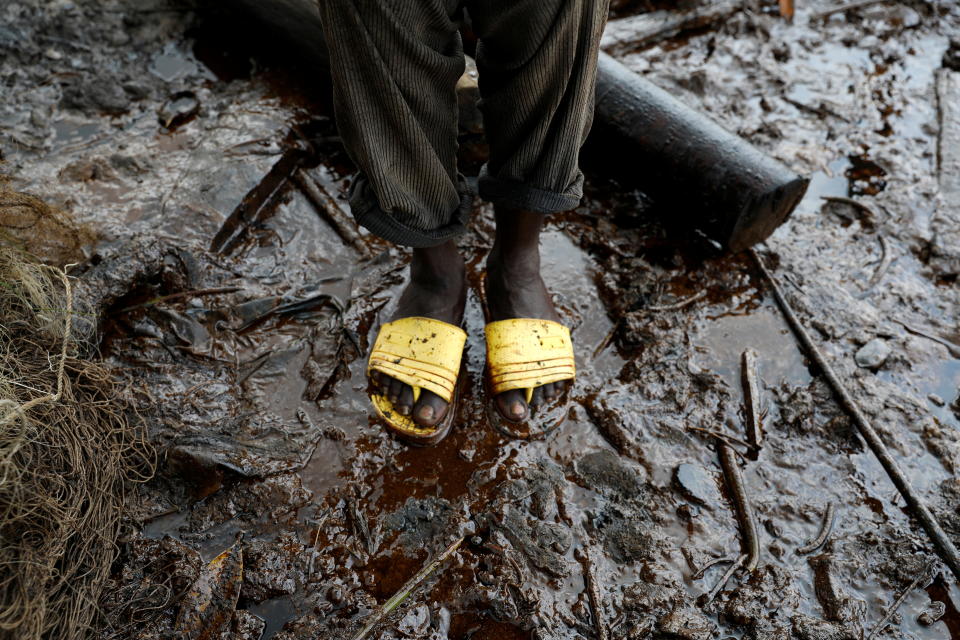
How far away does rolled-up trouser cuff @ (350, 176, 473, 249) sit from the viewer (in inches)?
62.1

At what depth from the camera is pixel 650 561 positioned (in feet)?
5.19

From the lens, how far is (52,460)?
1.40 metres

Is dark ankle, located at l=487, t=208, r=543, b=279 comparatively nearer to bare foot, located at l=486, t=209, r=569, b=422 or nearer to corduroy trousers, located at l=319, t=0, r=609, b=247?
bare foot, located at l=486, t=209, r=569, b=422

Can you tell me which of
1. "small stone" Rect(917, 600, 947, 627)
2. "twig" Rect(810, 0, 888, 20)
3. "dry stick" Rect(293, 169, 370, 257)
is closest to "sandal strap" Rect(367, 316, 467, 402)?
"dry stick" Rect(293, 169, 370, 257)

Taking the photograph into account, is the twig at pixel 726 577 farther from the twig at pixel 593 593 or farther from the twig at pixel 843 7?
the twig at pixel 843 7

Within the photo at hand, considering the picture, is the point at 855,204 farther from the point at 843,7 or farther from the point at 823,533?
the point at 843,7

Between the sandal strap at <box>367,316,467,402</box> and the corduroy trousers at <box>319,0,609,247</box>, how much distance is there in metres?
0.32

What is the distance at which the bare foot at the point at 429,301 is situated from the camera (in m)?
1.79

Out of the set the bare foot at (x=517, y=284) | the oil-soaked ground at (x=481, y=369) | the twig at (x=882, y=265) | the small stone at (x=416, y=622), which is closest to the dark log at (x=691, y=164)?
the oil-soaked ground at (x=481, y=369)

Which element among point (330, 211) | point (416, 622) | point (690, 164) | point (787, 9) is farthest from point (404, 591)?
point (787, 9)

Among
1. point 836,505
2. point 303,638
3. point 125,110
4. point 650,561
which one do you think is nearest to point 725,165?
point 836,505

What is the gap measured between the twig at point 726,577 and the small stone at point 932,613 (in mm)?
426

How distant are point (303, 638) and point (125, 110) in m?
2.60

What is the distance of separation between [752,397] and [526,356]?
0.75 m
